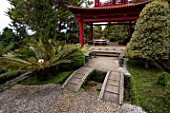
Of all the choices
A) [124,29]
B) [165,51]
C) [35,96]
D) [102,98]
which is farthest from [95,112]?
[124,29]

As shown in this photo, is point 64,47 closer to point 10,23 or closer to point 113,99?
point 113,99

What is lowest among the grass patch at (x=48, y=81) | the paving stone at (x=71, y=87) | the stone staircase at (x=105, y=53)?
the paving stone at (x=71, y=87)

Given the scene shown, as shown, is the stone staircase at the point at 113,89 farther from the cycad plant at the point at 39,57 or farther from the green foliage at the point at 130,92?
the cycad plant at the point at 39,57

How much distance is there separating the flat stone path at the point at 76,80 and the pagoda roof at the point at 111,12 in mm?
4815

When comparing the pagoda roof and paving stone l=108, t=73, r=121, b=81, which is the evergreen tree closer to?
paving stone l=108, t=73, r=121, b=81

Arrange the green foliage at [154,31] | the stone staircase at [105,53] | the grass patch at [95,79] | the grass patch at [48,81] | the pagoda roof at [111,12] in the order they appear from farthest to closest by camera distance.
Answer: the stone staircase at [105,53] → the pagoda roof at [111,12] → the green foliage at [154,31] → the grass patch at [95,79] → the grass patch at [48,81]

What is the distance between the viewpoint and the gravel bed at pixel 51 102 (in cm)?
284

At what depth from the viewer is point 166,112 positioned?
2613 millimetres

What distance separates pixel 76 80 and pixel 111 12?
5.87 meters

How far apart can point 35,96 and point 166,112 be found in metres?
3.51

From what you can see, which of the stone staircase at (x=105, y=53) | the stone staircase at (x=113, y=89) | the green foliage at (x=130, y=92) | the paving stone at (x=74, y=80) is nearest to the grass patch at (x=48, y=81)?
the paving stone at (x=74, y=80)

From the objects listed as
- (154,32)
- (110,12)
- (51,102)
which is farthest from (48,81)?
(110,12)

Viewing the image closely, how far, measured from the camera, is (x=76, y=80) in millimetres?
4137

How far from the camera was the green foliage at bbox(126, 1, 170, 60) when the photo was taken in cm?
467
